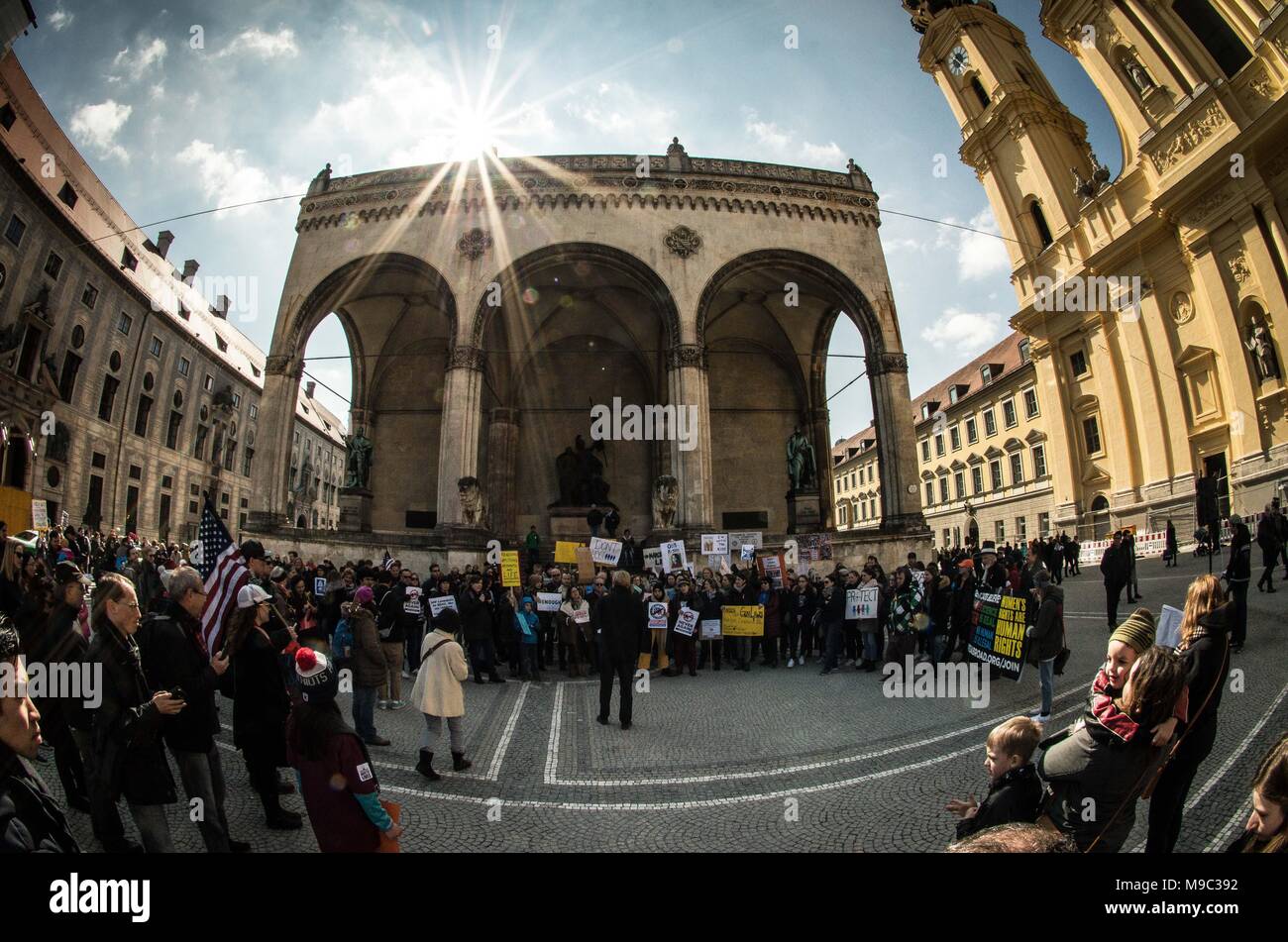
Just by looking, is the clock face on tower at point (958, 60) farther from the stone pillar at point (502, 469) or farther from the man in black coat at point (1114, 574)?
the man in black coat at point (1114, 574)

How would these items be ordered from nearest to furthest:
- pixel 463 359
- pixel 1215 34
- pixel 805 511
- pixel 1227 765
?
pixel 1227 765
pixel 463 359
pixel 805 511
pixel 1215 34

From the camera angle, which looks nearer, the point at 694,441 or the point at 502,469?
the point at 694,441

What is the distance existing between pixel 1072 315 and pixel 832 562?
65.8 feet

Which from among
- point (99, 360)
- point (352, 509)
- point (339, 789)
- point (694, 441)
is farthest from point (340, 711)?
point (99, 360)

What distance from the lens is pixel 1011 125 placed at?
102 feet

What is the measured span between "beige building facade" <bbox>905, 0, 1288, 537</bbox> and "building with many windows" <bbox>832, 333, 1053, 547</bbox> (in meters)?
2.53

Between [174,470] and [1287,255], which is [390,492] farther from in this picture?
[1287,255]

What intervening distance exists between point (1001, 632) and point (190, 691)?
7792mm

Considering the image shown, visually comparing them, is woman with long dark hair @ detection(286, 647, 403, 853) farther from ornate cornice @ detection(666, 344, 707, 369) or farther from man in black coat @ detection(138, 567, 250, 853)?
ornate cornice @ detection(666, 344, 707, 369)

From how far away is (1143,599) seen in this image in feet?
40.8

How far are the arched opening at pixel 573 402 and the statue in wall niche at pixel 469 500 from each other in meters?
4.43

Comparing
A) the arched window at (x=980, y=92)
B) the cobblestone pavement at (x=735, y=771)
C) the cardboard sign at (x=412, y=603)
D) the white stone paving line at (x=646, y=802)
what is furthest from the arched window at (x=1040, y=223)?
the cardboard sign at (x=412, y=603)

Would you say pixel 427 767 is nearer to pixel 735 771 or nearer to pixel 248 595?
pixel 248 595

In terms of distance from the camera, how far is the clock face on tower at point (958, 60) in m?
33.6
